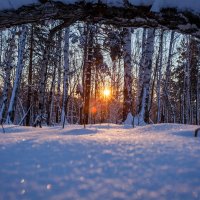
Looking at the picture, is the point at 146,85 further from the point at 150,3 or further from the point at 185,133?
the point at 150,3

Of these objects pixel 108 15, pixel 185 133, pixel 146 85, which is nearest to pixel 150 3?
pixel 108 15

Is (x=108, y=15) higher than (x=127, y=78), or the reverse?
(x=127, y=78)

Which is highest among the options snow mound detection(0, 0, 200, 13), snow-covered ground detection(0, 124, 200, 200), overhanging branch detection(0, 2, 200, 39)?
snow mound detection(0, 0, 200, 13)

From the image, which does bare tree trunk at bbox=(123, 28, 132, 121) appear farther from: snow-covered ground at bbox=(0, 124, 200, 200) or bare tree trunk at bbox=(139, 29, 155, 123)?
snow-covered ground at bbox=(0, 124, 200, 200)

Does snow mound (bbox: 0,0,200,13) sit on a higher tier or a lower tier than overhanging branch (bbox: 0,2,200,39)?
higher

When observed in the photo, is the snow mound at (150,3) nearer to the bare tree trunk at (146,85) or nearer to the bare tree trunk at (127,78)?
the bare tree trunk at (146,85)

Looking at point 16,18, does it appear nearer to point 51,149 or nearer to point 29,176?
point 51,149

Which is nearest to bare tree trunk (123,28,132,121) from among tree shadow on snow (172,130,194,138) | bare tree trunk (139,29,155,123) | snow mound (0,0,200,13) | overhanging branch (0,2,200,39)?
bare tree trunk (139,29,155,123)

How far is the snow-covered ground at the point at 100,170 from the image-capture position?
117cm

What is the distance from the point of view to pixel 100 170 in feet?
4.59

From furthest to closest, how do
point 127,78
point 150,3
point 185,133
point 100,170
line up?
1. point 127,78
2. point 185,133
3. point 150,3
4. point 100,170

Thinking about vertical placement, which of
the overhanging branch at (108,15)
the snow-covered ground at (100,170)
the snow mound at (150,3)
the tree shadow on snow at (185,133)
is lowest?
the snow-covered ground at (100,170)

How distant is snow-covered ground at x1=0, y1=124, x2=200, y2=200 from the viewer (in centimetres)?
117

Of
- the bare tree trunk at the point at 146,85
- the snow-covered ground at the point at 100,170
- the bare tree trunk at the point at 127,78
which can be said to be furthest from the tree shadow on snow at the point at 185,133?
the bare tree trunk at the point at 127,78
